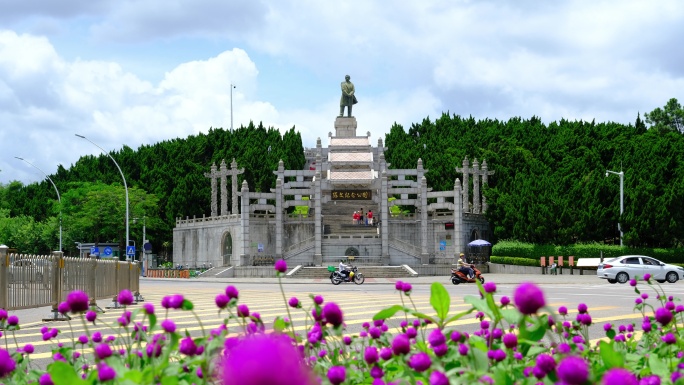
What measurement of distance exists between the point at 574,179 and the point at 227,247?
2496 centimetres

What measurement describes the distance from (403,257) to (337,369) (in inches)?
2130

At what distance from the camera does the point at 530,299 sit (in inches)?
81.8

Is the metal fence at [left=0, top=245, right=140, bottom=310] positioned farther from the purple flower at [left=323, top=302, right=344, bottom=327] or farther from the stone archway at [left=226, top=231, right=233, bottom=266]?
the stone archway at [left=226, top=231, right=233, bottom=266]

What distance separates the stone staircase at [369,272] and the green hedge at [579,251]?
8393mm

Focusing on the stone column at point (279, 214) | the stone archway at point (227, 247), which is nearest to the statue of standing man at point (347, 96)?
the stone archway at point (227, 247)

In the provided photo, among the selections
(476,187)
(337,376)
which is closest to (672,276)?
(476,187)

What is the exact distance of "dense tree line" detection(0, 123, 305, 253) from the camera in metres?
67.1

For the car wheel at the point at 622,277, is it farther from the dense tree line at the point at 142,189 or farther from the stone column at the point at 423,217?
the dense tree line at the point at 142,189

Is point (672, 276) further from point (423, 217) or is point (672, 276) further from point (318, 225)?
point (318, 225)

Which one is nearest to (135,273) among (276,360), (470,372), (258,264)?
(470,372)

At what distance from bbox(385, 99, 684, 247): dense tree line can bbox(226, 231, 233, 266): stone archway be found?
61.4 feet

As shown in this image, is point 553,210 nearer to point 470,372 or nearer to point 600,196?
point 600,196

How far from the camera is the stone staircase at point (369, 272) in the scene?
166 feet

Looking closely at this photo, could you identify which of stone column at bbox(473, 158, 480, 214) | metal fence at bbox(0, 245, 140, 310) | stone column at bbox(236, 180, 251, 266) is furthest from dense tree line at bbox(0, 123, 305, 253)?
metal fence at bbox(0, 245, 140, 310)
